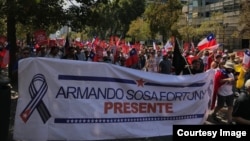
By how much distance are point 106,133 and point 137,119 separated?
709 mm

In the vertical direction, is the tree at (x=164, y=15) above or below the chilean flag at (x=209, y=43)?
above

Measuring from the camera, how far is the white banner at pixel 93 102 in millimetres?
7348

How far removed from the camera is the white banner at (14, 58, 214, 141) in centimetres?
→ 735

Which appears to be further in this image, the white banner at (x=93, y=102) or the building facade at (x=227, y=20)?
the building facade at (x=227, y=20)

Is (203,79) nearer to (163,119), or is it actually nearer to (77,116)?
(163,119)

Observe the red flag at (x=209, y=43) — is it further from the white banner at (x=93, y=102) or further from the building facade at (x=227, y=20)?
the building facade at (x=227, y=20)

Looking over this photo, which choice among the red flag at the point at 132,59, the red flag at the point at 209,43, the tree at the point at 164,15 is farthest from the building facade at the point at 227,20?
the red flag at the point at 209,43

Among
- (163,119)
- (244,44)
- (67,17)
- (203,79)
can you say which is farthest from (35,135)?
(244,44)

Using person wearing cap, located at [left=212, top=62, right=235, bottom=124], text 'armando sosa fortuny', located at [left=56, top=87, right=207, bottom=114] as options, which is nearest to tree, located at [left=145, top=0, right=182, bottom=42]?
person wearing cap, located at [left=212, top=62, right=235, bottom=124]

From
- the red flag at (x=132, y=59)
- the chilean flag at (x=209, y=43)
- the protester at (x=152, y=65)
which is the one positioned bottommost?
the protester at (x=152, y=65)

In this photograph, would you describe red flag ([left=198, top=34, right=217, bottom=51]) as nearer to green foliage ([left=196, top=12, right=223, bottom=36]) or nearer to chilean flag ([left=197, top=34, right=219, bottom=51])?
chilean flag ([left=197, top=34, right=219, bottom=51])

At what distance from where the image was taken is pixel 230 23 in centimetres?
7931

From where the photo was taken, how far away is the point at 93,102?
7855 mm

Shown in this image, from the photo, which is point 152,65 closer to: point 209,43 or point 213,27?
point 209,43
